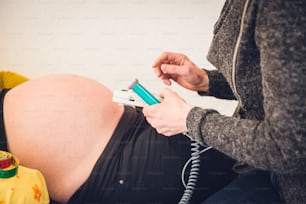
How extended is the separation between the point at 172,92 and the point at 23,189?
0.33m

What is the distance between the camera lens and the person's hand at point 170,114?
73cm

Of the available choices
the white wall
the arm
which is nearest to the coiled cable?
the arm

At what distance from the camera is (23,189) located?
0.69 meters

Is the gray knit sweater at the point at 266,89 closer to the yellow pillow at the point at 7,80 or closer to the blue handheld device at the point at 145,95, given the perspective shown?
the blue handheld device at the point at 145,95

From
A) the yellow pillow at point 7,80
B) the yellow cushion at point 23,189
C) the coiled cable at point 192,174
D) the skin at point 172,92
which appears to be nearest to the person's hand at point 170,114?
the skin at point 172,92

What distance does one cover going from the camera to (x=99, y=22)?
136 centimetres

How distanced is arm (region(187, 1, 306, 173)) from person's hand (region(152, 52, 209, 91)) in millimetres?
315

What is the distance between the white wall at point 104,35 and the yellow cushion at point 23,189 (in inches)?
25.9

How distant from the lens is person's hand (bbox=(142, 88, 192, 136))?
2.39 ft

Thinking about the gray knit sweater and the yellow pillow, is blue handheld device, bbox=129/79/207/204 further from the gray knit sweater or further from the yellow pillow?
the yellow pillow

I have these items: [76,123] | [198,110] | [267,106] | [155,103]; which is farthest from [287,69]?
[76,123]

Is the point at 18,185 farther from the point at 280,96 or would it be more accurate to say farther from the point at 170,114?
the point at 280,96

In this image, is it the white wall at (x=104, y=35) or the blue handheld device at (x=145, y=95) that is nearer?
the blue handheld device at (x=145, y=95)

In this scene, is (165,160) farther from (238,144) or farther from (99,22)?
(99,22)
